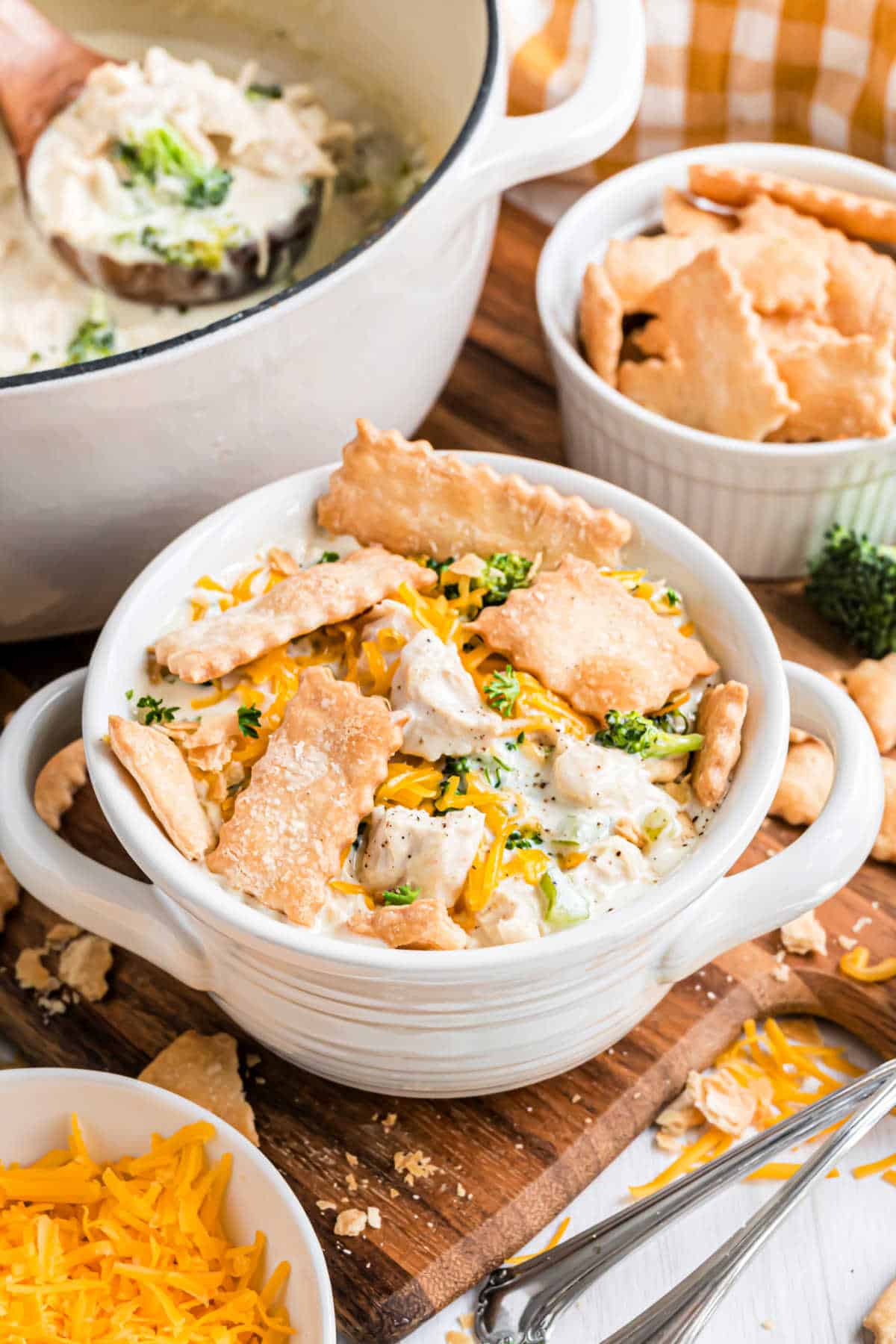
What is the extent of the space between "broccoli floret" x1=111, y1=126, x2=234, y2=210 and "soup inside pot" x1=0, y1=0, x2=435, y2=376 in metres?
0.16

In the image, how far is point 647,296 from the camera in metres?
2.36

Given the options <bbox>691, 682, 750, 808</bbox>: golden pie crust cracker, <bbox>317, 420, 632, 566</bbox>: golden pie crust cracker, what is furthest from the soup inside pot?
<bbox>691, 682, 750, 808</bbox>: golden pie crust cracker

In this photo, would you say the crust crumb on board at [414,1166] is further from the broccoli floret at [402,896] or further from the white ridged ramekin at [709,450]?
the white ridged ramekin at [709,450]

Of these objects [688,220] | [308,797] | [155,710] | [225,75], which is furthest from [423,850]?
[225,75]

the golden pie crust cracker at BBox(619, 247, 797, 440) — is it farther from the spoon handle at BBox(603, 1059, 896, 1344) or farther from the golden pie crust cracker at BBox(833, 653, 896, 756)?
the spoon handle at BBox(603, 1059, 896, 1344)

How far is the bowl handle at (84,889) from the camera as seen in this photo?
1737 mm

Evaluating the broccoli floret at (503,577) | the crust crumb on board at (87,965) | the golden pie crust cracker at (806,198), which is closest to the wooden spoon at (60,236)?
the golden pie crust cracker at (806,198)

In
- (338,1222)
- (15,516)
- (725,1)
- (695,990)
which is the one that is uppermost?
(725,1)

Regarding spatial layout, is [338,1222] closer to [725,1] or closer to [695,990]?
[695,990]

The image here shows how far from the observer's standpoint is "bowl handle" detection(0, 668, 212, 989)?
1737mm

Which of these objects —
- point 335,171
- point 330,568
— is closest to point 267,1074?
point 330,568

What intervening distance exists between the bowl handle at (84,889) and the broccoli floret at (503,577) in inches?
20.7

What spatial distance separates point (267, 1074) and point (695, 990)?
1.83ft

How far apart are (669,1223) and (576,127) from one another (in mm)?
1361
